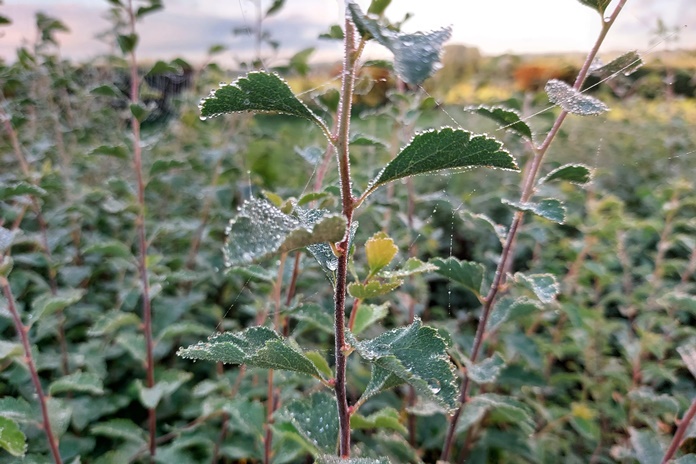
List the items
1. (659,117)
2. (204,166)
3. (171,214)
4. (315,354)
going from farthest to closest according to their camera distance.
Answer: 1. (659,117)
2. (171,214)
3. (204,166)
4. (315,354)

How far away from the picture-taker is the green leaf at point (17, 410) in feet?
3.10

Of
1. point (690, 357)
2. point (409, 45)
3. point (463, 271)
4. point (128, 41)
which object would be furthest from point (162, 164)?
point (690, 357)

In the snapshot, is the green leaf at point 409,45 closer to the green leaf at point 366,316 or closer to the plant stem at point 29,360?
the green leaf at point 366,316

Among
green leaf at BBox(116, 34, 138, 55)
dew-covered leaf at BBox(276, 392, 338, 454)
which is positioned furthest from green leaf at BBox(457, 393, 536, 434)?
green leaf at BBox(116, 34, 138, 55)

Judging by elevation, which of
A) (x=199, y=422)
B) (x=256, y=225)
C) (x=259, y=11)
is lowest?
(x=199, y=422)

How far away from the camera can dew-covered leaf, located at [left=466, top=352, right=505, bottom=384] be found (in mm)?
869

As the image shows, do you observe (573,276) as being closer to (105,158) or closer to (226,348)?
(226,348)

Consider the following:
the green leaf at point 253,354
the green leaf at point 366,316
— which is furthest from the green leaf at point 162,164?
the green leaf at point 253,354

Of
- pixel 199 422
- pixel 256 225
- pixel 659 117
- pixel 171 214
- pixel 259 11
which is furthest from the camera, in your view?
pixel 659 117

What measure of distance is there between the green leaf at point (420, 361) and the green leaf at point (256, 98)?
24 centimetres

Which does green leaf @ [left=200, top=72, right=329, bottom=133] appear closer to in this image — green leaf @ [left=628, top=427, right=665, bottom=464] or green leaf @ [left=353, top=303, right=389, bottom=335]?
green leaf @ [left=353, top=303, right=389, bottom=335]

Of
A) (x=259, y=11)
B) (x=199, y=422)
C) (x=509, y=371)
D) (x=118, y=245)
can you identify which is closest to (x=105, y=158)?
(x=259, y=11)

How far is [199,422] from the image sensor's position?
4.20ft

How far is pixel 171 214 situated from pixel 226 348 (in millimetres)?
1962
